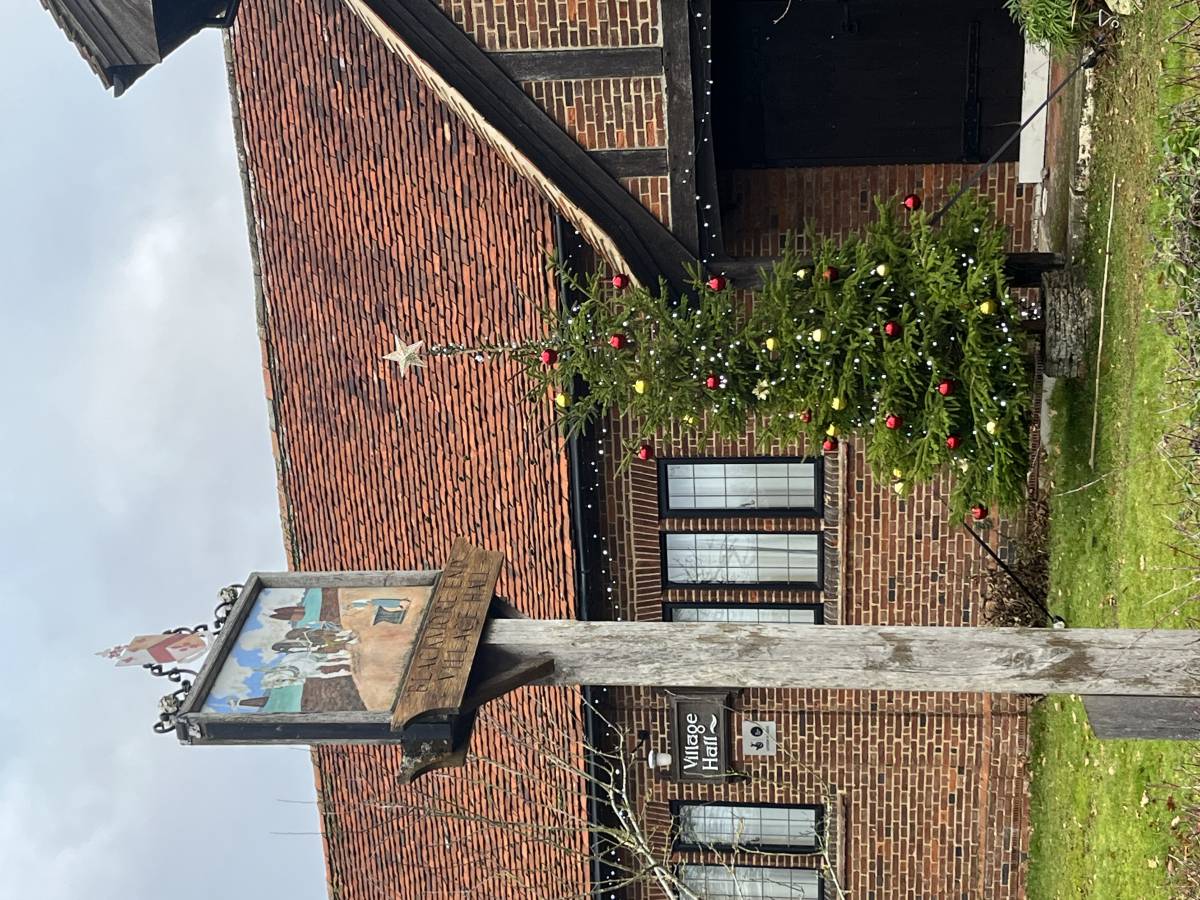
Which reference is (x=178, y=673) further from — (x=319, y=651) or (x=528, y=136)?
(x=528, y=136)

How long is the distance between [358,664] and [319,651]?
0.24 m

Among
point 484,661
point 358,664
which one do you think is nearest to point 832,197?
point 484,661

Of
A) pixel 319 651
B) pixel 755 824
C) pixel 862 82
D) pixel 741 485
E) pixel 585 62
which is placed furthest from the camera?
pixel 755 824

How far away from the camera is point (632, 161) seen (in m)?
8.49

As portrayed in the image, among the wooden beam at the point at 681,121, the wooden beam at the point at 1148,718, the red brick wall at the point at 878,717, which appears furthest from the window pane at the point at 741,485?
the wooden beam at the point at 1148,718

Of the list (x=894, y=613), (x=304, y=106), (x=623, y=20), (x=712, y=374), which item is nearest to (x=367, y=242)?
(x=304, y=106)

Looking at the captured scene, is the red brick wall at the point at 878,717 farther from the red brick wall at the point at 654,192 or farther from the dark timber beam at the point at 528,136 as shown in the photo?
the red brick wall at the point at 654,192

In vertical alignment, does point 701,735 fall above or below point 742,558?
below

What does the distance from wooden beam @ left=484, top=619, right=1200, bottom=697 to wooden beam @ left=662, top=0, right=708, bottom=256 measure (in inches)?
164

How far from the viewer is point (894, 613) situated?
10.6 metres

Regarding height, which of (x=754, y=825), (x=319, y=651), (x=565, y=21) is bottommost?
(x=754, y=825)

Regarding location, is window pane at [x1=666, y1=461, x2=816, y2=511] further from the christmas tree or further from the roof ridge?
the roof ridge

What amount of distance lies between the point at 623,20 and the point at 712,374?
3004 millimetres

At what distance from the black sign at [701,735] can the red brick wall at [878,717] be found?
19 cm
